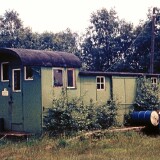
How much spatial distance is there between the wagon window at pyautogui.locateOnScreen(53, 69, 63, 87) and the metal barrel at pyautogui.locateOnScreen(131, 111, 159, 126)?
15.1ft

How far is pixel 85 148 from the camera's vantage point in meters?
12.8

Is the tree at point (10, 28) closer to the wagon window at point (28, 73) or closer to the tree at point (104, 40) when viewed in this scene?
the tree at point (104, 40)

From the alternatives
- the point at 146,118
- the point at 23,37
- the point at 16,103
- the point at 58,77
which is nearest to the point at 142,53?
the point at 23,37

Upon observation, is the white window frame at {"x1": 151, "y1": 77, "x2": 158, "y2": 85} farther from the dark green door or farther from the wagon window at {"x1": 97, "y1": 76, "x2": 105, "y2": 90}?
the dark green door

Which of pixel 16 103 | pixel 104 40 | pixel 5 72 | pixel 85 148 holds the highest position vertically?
pixel 104 40

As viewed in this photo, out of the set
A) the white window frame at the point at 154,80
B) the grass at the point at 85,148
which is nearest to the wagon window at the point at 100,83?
the grass at the point at 85,148

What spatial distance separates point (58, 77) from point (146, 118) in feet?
16.2

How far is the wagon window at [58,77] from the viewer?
1625 cm

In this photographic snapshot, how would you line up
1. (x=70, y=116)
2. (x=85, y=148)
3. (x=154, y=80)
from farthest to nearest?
(x=154, y=80), (x=70, y=116), (x=85, y=148)

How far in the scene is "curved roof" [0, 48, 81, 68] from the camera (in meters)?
15.4

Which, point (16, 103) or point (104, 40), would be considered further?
point (104, 40)

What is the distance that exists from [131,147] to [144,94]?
7.67 m

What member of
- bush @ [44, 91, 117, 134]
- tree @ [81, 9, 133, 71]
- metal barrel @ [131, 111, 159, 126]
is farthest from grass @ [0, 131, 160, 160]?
tree @ [81, 9, 133, 71]

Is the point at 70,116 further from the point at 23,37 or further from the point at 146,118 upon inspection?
the point at 23,37
